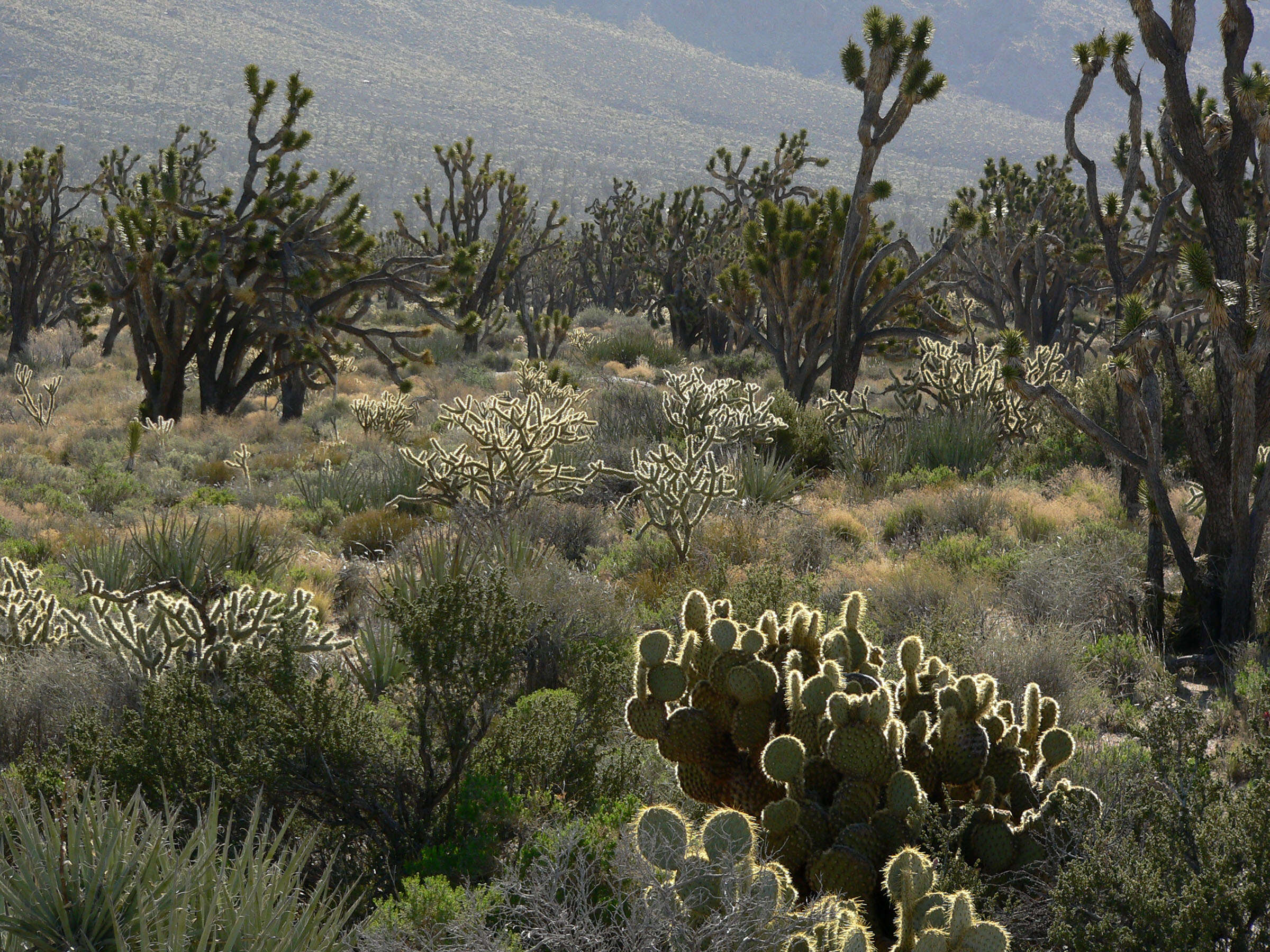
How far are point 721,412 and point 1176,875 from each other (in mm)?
8305

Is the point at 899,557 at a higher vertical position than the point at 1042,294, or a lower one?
lower

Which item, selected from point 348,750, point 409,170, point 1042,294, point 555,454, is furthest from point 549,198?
point 348,750

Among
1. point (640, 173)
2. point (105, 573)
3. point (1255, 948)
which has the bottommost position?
point (105, 573)

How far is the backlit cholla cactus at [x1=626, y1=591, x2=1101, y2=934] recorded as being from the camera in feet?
11.0

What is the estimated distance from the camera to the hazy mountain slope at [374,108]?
4550 inches

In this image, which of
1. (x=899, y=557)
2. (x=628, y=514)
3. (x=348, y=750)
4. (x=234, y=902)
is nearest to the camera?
(x=234, y=902)

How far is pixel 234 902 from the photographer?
2.53 meters

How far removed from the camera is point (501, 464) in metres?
8.80

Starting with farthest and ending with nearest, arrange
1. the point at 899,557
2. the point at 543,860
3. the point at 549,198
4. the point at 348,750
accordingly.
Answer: the point at 549,198 → the point at 899,557 → the point at 348,750 → the point at 543,860

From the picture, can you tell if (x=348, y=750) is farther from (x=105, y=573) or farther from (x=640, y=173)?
(x=640, y=173)

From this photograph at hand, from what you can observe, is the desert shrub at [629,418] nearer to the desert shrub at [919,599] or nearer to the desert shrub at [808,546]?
the desert shrub at [808,546]

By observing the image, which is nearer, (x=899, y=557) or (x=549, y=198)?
(x=899, y=557)

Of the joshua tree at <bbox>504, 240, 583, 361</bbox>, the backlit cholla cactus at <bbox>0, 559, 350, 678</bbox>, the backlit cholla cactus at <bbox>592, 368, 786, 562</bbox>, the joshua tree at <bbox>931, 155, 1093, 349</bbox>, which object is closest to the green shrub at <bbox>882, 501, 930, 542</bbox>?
the backlit cholla cactus at <bbox>592, 368, 786, 562</bbox>

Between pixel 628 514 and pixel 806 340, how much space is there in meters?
7.21
